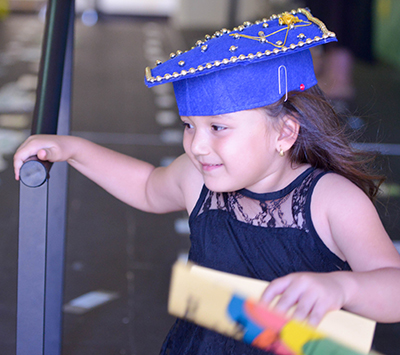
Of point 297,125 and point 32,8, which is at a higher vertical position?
point 32,8

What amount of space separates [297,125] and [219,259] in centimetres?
32

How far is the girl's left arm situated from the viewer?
28.8 inches

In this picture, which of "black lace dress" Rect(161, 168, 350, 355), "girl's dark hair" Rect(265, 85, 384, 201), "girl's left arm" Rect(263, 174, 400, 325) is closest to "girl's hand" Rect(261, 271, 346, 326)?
"girl's left arm" Rect(263, 174, 400, 325)

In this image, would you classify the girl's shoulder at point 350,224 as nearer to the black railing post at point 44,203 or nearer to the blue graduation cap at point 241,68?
the blue graduation cap at point 241,68

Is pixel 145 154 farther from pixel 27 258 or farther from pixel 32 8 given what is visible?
pixel 32 8

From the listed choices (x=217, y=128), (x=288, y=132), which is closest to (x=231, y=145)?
(x=217, y=128)

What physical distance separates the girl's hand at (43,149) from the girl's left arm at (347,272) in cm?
52

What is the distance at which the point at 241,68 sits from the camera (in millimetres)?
966

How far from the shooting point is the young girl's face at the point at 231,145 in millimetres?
994

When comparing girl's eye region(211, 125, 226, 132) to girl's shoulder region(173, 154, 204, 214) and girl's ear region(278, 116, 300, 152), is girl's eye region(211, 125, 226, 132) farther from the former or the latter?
girl's shoulder region(173, 154, 204, 214)

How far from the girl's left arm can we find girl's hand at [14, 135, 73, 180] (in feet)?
1.71

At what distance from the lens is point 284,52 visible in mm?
952

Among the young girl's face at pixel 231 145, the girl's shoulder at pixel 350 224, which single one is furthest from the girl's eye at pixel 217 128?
the girl's shoulder at pixel 350 224

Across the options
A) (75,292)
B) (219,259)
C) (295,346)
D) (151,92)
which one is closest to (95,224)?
(75,292)
